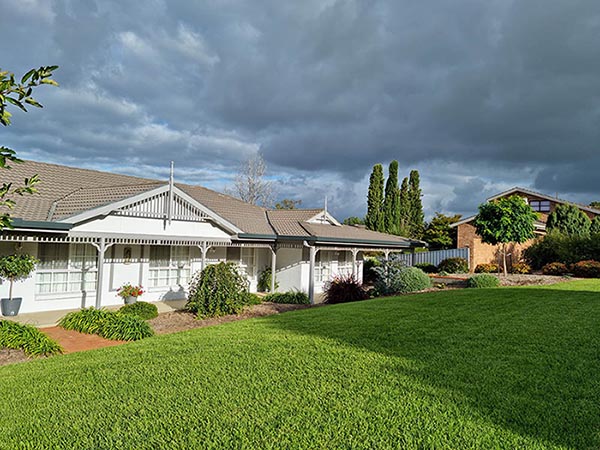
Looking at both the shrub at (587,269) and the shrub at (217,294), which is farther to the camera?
the shrub at (587,269)

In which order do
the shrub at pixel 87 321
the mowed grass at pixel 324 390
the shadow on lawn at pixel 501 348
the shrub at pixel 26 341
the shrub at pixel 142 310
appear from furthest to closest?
1. the shrub at pixel 142 310
2. the shrub at pixel 87 321
3. the shrub at pixel 26 341
4. the shadow on lawn at pixel 501 348
5. the mowed grass at pixel 324 390

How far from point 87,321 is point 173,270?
619cm

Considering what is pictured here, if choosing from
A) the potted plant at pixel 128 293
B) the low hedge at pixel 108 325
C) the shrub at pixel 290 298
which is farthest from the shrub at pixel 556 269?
the low hedge at pixel 108 325

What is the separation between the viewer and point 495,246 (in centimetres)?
2892

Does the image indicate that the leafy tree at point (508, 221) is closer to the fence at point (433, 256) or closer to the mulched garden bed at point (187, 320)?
the fence at point (433, 256)

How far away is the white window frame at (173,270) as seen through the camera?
51.2 feet

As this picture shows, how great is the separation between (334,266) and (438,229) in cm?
1682

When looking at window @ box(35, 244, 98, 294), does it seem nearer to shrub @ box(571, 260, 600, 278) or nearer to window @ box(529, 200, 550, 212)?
shrub @ box(571, 260, 600, 278)

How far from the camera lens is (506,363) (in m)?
5.90

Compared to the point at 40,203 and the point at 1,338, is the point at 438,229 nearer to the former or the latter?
the point at 40,203

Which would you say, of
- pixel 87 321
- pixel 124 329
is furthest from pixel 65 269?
pixel 124 329

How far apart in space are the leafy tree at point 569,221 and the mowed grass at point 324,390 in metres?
24.2

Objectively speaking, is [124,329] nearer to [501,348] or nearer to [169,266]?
[169,266]

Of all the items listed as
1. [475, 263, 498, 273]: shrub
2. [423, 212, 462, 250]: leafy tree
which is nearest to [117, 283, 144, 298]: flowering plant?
[475, 263, 498, 273]: shrub
